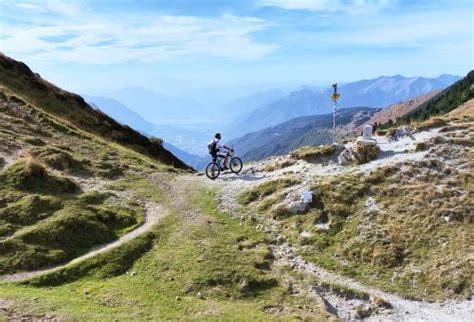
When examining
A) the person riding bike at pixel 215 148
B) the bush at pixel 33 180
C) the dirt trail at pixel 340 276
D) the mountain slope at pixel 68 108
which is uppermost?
the mountain slope at pixel 68 108

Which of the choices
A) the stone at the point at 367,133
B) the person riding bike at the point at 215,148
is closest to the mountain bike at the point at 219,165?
the person riding bike at the point at 215,148

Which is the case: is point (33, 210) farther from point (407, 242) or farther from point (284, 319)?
point (407, 242)

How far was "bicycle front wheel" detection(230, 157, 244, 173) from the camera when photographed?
39281 mm

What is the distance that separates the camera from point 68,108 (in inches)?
2379

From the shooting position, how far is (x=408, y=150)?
34.0 meters

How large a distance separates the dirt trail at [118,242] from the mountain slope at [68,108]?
28.1 m

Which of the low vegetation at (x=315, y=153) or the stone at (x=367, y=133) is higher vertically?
the stone at (x=367, y=133)

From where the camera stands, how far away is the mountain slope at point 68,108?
57.0 meters

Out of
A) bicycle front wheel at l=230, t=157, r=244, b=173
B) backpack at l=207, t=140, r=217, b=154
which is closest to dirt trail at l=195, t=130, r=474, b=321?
bicycle front wheel at l=230, t=157, r=244, b=173

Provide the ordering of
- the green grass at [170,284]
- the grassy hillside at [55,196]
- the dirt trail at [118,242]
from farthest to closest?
the grassy hillside at [55,196] → the dirt trail at [118,242] → the green grass at [170,284]

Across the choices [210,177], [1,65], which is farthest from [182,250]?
[1,65]

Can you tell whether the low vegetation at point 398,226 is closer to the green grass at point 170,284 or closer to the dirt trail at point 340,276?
the dirt trail at point 340,276

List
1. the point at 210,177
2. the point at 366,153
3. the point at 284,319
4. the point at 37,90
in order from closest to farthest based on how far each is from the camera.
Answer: the point at 284,319 → the point at 366,153 → the point at 210,177 → the point at 37,90

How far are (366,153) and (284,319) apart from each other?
17.9 meters
